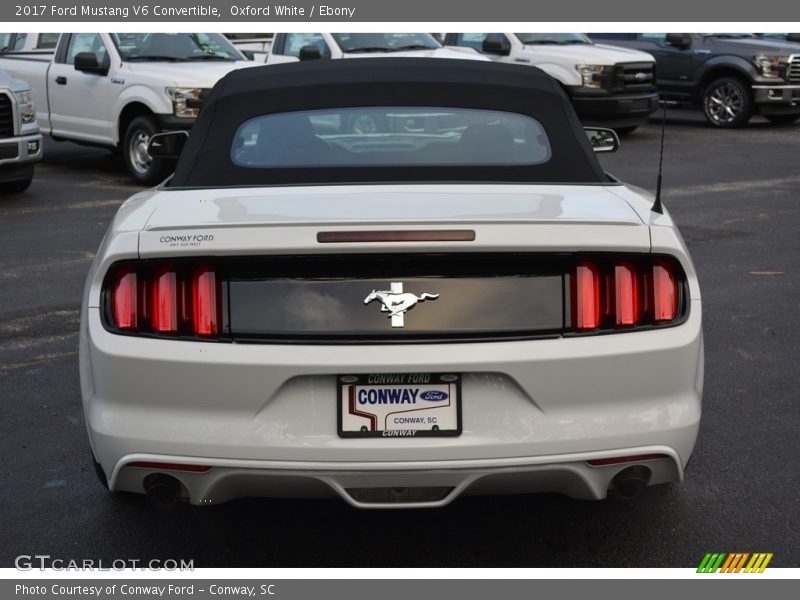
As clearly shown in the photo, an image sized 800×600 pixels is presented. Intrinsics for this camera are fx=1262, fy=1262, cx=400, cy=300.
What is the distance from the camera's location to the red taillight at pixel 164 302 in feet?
12.8

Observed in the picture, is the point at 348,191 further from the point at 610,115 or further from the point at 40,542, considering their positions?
the point at 610,115

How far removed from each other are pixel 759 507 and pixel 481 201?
5.58 ft

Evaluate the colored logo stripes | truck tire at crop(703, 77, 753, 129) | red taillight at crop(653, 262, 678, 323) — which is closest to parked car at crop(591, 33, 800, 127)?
truck tire at crop(703, 77, 753, 129)

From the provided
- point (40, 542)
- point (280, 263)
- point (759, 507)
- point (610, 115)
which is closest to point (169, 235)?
point (280, 263)

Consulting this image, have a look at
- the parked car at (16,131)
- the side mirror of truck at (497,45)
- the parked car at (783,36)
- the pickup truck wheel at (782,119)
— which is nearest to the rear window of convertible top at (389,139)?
the parked car at (16,131)

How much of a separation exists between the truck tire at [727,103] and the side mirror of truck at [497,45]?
12.8 feet

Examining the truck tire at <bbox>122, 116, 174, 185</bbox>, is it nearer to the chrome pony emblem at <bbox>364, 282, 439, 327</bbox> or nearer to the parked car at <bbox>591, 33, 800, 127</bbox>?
the parked car at <bbox>591, 33, 800, 127</bbox>

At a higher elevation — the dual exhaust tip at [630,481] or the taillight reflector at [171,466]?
the taillight reflector at [171,466]

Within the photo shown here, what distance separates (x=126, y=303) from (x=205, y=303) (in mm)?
271

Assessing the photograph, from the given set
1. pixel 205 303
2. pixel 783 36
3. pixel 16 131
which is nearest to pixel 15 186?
pixel 16 131

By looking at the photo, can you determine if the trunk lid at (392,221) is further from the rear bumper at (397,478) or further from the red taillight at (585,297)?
the rear bumper at (397,478)

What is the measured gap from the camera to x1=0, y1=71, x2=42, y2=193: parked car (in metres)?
12.7

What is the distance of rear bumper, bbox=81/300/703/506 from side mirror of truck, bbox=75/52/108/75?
1148 centimetres

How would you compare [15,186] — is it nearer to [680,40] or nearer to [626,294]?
[626,294]
